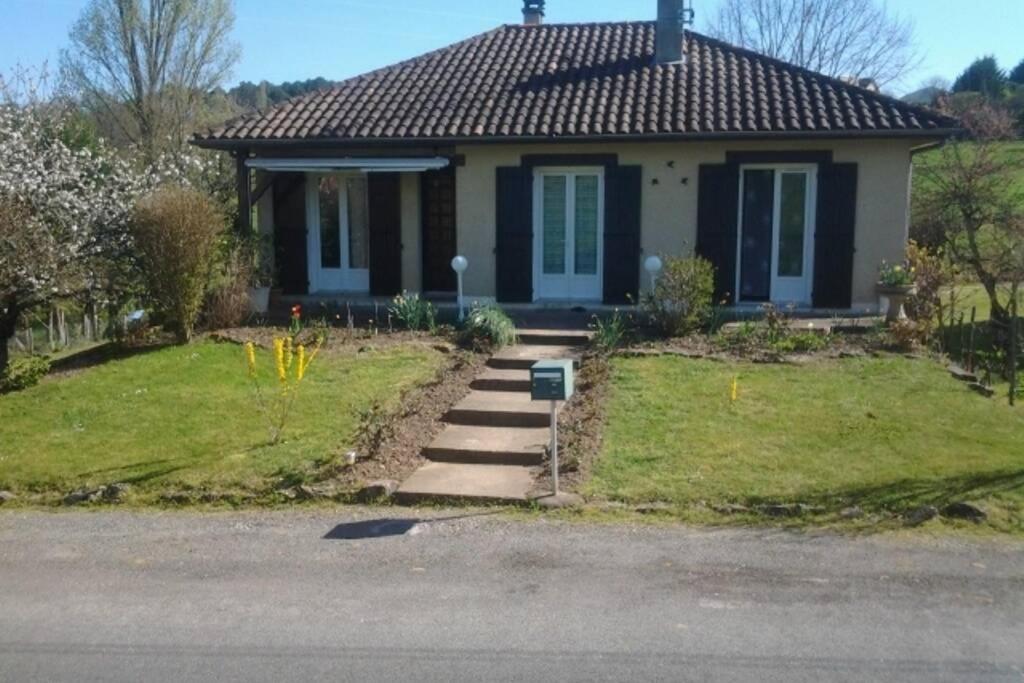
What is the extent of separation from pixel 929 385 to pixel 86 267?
34.5 feet

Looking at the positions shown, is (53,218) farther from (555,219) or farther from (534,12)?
(534,12)

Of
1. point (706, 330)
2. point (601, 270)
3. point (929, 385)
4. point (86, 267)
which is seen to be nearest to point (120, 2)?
point (86, 267)

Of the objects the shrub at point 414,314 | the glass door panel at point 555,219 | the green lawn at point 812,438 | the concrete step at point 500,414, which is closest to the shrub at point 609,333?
the green lawn at point 812,438

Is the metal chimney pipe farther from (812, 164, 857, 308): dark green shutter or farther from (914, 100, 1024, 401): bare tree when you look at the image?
(914, 100, 1024, 401): bare tree

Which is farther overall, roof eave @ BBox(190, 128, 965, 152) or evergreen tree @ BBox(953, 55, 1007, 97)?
evergreen tree @ BBox(953, 55, 1007, 97)

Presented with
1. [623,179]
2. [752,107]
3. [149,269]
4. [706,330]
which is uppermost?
[752,107]

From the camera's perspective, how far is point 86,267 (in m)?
13.6

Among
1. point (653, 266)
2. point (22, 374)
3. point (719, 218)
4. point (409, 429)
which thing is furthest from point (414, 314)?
point (22, 374)

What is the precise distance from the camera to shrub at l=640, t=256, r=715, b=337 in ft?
42.7

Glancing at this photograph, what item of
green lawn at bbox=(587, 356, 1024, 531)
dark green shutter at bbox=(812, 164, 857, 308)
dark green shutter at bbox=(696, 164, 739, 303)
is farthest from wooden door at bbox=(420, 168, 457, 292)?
dark green shutter at bbox=(812, 164, 857, 308)

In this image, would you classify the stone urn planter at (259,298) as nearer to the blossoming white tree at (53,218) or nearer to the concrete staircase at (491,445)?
the blossoming white tree at (53,218)

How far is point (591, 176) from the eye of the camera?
1534cm

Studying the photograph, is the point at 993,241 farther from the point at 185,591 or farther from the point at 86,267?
the point at 185,591

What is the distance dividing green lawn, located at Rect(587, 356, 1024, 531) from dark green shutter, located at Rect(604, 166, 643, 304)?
3499 mm
